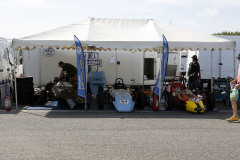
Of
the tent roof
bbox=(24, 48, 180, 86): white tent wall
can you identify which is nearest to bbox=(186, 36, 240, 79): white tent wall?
bbox=(24, 48, 180, 86): white tent wall

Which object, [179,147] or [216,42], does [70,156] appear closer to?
[179,147]

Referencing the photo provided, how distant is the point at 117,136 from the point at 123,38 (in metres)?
4.22

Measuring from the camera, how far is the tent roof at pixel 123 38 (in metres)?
9.41

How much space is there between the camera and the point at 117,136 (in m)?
6.34

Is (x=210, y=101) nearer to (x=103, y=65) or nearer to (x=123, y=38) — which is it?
(x=123, y=38)

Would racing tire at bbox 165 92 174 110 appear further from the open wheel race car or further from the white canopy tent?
the white canopy tent

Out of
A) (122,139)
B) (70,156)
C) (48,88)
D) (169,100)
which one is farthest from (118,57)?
(70,156)

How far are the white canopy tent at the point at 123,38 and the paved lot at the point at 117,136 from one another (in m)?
2.10

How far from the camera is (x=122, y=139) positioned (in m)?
6.09

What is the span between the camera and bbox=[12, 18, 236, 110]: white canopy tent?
9.41 metres

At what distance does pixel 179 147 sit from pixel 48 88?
22.5ft

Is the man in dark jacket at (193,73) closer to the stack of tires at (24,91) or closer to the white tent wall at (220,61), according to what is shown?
the white tent wall at (220,61)

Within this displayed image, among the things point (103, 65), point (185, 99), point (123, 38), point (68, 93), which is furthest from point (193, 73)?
point (103, 65)

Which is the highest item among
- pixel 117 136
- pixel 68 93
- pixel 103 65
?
pixel 103 65
